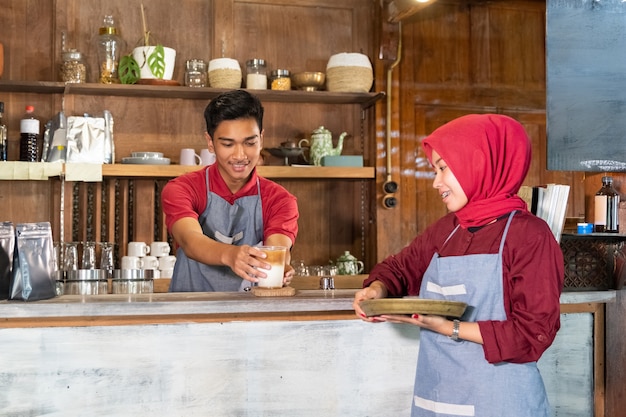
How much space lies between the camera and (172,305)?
223 centimetres

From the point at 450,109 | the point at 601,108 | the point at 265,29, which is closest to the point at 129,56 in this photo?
the point at 265,29

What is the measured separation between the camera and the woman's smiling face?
1.98 m

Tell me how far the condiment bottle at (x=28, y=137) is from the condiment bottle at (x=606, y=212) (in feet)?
10.4

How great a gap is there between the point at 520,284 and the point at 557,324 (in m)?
0.12

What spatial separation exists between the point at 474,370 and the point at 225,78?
319 centimetres

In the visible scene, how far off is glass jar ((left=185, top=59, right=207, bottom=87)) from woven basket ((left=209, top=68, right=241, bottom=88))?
0.09m

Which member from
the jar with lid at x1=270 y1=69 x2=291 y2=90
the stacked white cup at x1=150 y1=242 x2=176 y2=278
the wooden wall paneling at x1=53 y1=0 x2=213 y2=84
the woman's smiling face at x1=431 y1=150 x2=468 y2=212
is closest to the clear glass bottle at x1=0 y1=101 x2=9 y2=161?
the wooden wall paneling at x1=53 y1=0 x2=213 y2=84

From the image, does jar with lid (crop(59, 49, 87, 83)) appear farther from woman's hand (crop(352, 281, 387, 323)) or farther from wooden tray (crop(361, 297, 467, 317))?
wooden tray (crop(361, 297, 467, 317))

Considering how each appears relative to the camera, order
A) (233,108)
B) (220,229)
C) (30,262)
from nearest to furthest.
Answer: (30,262) < (233,108) < (220,229)

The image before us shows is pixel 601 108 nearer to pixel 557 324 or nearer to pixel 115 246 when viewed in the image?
pixel 557 324

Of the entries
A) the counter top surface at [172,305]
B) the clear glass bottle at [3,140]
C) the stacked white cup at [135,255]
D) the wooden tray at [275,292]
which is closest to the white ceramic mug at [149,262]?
the stacked white cup at [135,255]

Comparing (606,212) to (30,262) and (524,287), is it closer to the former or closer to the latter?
(524,287)

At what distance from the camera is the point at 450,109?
5.37 m

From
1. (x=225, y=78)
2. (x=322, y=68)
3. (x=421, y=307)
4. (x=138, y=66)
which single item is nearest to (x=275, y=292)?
(x=421, y=307)
